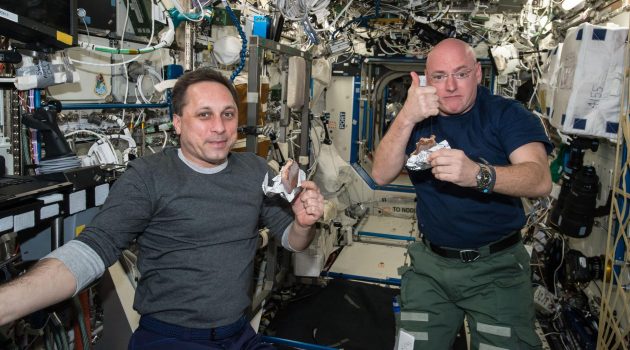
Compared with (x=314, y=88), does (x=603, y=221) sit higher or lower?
lower

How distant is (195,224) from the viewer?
6.73 ft

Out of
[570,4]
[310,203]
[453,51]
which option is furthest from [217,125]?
[570,4]

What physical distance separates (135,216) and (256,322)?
2.38m

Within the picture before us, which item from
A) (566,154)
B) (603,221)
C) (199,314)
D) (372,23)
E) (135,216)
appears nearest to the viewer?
(135,216)

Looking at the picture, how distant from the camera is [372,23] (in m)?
6.88

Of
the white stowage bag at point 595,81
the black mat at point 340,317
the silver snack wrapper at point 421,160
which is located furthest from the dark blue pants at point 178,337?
the white stowage bag at point 595,81

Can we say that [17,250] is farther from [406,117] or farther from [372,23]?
[372,23]

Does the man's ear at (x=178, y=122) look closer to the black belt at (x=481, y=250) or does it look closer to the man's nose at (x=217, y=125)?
the man's nose at (x=217, y=125)

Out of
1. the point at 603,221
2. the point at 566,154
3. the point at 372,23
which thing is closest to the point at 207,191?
the point at 603,221

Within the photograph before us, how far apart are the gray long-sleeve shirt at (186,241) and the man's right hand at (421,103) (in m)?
0.98

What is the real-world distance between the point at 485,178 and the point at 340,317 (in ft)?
9.98

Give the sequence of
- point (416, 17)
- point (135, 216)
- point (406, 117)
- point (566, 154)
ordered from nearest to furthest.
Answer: point (135, 216), point (406, 117), point (566, 154), point (416, 17)

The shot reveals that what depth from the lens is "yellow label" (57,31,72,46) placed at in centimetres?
218

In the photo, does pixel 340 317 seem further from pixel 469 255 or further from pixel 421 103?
pixel 421 103
